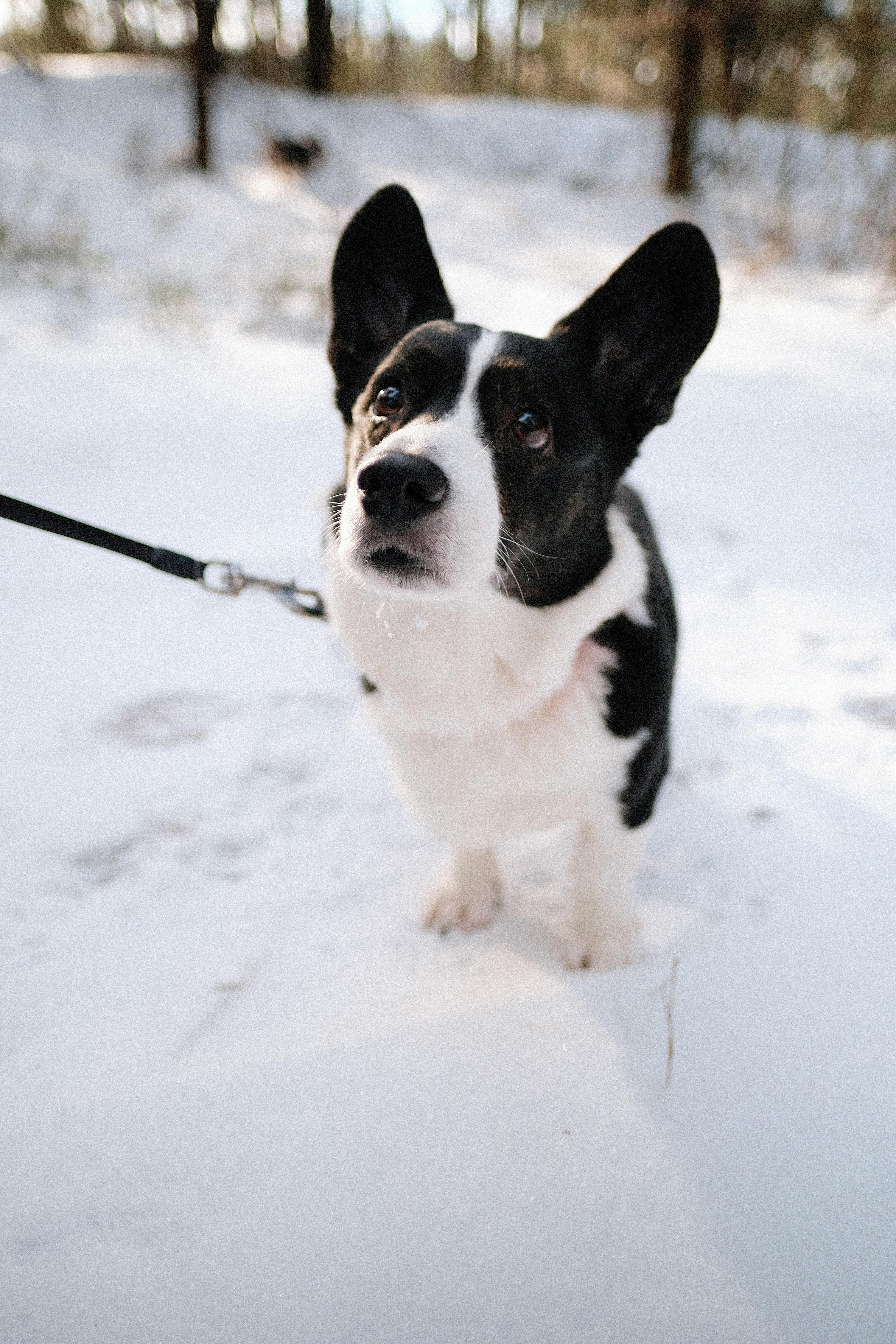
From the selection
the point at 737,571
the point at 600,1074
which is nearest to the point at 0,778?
the point at 600,1074

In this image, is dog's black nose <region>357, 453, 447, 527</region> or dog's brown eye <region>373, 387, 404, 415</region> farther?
dog's brown eye <region>373, 387, 404, 415</region>

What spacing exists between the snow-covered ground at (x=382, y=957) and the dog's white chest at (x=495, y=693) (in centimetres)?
39

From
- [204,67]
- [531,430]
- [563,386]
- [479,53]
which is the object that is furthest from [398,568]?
[479,53]

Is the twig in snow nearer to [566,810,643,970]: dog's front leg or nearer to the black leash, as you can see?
[566,810,643,970]: dog's front leg

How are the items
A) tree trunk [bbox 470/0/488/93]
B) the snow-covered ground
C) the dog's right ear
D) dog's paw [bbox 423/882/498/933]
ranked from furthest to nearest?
tree trunk [bbox 470/0/488/93], dog's paw [bbox 423/882/498/933], the dog's right ear, the snow-covered ground

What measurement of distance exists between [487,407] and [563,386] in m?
0.21

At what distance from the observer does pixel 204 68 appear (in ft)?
29.0

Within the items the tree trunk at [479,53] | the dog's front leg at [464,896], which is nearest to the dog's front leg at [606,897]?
the dog's front leg at [464,896]

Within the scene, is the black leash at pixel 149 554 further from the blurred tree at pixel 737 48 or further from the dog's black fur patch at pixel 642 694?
the blurred tree at pixel 737 48

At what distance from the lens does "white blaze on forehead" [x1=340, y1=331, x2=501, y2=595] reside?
1330 mm

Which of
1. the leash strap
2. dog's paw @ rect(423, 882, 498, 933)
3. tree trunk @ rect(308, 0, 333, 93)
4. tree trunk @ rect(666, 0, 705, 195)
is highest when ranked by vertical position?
tree trunk @ rect(308, 0, 333, 93)

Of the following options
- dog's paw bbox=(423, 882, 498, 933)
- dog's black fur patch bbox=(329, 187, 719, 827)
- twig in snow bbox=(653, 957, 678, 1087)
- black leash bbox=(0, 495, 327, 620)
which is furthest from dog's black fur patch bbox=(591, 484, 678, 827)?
black leash bbox=(0, 495, 327, 620)

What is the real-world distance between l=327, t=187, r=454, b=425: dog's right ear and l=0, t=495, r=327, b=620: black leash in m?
0.43

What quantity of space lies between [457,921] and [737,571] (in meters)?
2.12
